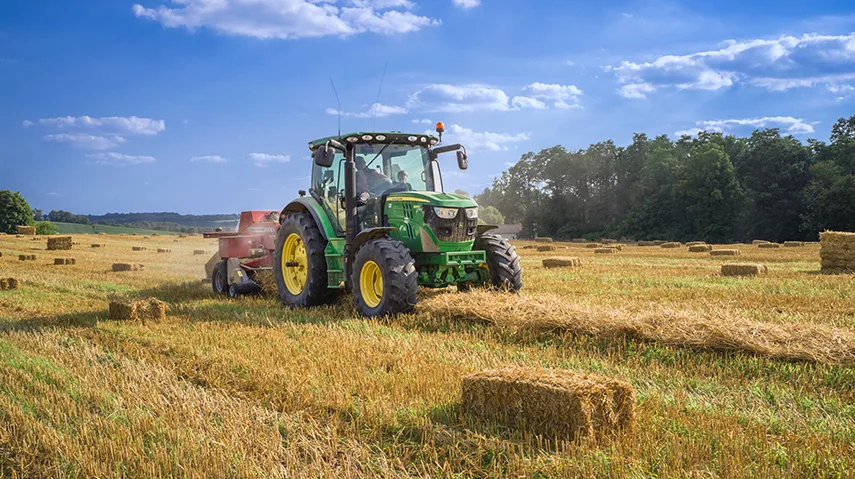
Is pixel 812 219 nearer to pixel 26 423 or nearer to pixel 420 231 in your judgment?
pixel 420 231

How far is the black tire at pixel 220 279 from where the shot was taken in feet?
36.4

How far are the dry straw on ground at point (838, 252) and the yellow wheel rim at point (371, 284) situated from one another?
11200mm

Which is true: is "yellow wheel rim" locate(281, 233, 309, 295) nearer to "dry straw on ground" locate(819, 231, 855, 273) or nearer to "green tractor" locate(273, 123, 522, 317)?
"green tractor" locate(273, 123, 522, 317)

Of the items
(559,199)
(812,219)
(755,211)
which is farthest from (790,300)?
(559,199)

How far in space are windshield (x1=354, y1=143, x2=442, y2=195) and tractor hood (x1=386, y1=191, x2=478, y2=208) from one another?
1.42ft

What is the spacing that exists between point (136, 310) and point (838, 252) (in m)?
14.3

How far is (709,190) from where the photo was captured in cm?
4991

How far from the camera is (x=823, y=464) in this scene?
10.9 ft

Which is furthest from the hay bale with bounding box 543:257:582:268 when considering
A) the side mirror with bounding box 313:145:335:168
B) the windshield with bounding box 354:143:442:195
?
the side mirror with bounding box 313:145:335:168

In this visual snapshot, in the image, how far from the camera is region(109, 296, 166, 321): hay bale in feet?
26.6

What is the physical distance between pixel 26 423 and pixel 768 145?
55575mm

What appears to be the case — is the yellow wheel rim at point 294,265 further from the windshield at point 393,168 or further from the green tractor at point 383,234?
the windshield at point 393,168

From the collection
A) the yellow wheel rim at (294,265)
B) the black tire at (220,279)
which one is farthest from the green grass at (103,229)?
the yellow wheel rim at (294,265)

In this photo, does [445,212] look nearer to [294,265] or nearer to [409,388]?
[294,265]
